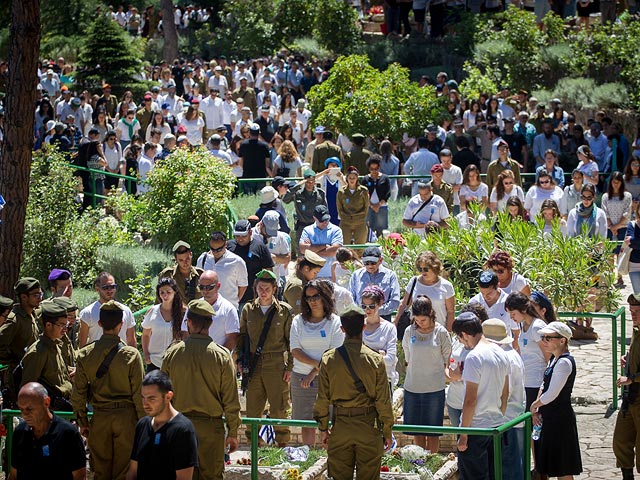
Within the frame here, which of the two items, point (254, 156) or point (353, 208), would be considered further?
point (254, 156)

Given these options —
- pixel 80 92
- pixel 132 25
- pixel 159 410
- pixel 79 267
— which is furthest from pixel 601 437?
pixel 132 25

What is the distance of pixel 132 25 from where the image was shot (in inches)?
1781

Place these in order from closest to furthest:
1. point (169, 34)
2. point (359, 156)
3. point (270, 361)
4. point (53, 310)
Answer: point (53, 310), point (270, 361), point (359, 156), point (169, 34)

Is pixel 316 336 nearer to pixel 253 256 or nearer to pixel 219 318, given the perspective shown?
pixel 219 318

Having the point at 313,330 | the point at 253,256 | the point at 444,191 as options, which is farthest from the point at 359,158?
the point at 313,330

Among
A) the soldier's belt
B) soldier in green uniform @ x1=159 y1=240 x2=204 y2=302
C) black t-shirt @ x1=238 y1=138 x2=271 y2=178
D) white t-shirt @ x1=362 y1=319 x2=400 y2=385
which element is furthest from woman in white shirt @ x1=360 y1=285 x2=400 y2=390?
black t-shirt @ x1=238 y1=138 x2=271 y2=178

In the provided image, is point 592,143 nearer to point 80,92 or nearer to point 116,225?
point 116,225

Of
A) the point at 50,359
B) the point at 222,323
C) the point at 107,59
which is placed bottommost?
the point at 50,359

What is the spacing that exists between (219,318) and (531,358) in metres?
2.96

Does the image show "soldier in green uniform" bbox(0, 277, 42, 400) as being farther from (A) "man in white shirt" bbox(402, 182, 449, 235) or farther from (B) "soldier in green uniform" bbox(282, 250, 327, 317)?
(A) "man in white shirt" bbox(402, 182, 449, 235)

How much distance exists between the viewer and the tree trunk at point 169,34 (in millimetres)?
38844

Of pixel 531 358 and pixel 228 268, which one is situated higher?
pixel 228 268

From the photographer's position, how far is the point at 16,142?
1503cm

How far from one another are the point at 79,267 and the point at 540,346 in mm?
8841
